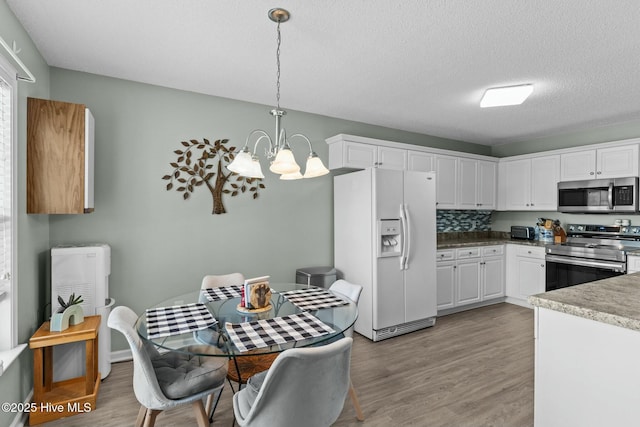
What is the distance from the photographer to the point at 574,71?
275cm

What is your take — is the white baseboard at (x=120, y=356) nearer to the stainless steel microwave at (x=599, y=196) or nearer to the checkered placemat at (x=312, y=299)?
the checkered placemat at (x=312, y=299)

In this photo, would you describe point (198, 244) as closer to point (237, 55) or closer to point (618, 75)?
point (237, 55)

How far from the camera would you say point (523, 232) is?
507cm

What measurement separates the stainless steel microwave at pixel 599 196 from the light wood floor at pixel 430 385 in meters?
1.83

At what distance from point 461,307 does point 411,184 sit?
2017 mm

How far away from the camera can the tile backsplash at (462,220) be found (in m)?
5.29

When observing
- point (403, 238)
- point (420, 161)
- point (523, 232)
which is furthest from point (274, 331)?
point (523, 232)

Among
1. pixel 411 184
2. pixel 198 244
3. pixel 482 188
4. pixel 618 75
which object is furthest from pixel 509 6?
pixel 482 188

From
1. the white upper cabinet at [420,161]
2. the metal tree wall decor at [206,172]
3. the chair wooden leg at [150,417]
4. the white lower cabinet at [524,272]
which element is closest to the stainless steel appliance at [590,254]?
the white lower cabinet at [524,272]

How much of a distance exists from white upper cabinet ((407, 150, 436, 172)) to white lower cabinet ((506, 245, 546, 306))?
70.3 inches

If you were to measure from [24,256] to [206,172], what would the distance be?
5.13 ft

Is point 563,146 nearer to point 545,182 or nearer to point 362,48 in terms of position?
point 545,182

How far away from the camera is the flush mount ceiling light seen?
304cm

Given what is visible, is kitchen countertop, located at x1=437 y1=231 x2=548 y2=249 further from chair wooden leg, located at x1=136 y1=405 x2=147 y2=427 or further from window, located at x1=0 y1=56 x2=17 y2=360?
window, located at x1=0 y1=56 x2=17 y2=360
